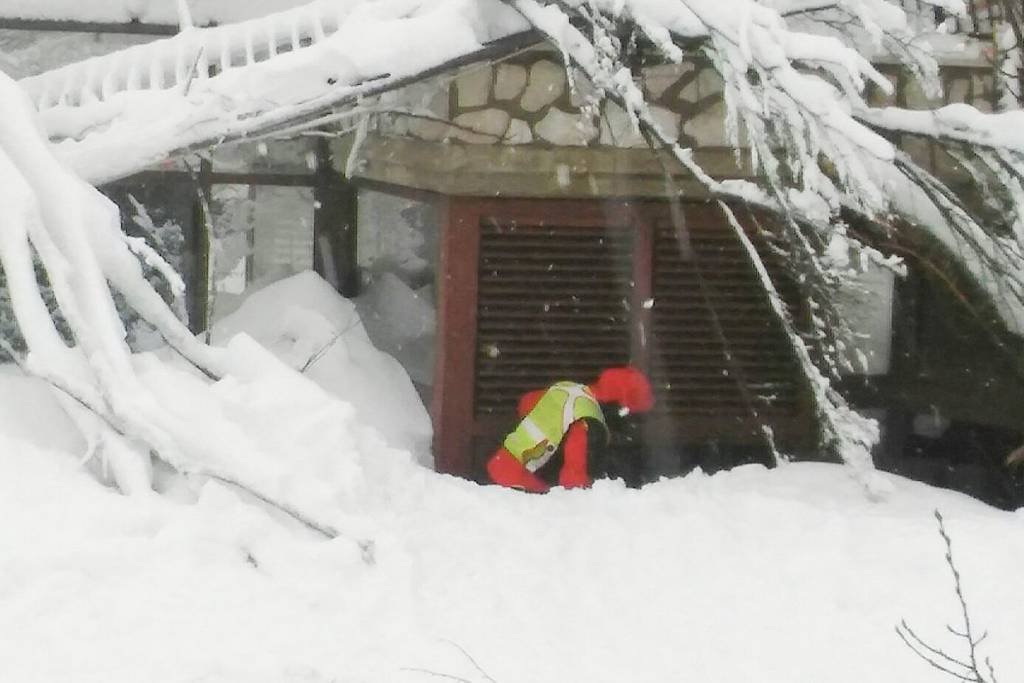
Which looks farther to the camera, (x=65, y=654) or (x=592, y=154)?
(x=592, y=154)

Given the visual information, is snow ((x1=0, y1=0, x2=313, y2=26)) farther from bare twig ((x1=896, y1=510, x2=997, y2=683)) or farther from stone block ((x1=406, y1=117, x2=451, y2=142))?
bare twig ((x1=896, y1=510, x2=997, y2=683))

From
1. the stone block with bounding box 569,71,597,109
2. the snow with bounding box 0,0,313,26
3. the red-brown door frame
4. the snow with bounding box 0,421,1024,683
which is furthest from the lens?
the snow with bounding box 0,0,313,26

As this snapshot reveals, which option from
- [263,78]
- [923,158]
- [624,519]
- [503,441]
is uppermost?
[263,78]

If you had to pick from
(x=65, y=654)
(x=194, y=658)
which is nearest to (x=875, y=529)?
(x=194, y=658)

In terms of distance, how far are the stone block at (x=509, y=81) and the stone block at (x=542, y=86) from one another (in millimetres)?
43

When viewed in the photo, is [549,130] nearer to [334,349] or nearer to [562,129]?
[562,129]

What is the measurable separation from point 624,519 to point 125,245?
2792mm

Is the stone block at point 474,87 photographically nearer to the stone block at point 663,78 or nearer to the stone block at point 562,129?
the stone block at point 562,129

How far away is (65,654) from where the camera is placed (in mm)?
3826

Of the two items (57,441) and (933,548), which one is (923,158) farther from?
(57,441)

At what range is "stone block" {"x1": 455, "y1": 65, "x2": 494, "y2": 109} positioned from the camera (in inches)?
271

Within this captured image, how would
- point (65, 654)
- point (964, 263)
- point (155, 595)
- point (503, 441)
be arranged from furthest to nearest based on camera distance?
1. point (503, 441)
2. point (964, 263)
3. point (155, 595)
4. point (65, 654)

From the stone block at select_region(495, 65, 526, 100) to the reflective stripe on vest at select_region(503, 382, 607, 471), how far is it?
1.79m

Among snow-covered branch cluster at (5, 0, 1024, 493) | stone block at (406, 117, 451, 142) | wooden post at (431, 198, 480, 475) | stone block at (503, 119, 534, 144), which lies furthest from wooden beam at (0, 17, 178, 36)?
stone block at (503, 119, 534, 144)
